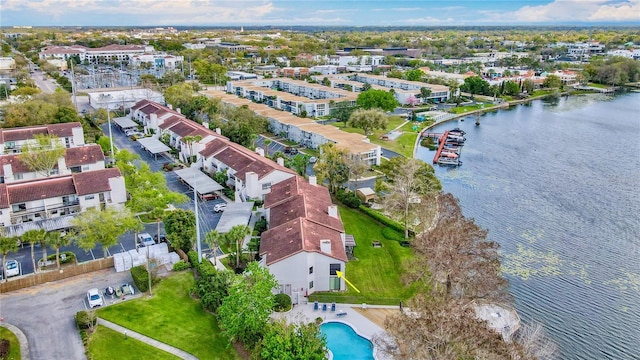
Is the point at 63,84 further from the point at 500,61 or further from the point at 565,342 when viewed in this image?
the point at 500,61

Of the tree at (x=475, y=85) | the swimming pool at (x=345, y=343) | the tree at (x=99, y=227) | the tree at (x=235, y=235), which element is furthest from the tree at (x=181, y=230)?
the tree at (x=475, y=85)

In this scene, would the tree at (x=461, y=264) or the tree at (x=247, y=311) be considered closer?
the tree at (x=247, y=311)

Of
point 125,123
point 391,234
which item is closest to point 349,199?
point 391,234

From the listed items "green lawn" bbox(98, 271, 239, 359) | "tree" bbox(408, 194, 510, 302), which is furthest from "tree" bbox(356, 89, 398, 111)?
"green lawn" bbox(98, 271, 239, 359)

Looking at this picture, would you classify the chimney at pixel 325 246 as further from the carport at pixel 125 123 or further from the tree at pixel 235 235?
the carport at pixel 125 123

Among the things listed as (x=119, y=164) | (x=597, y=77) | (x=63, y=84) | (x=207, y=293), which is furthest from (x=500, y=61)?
(x=207, y=293)

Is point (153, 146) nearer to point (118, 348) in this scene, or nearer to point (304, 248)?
point (304, 248)

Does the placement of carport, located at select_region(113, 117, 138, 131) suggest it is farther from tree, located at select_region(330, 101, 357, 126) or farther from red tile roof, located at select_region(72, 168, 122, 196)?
tree, located at select_region(330, 101, 357, 126)
